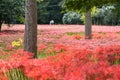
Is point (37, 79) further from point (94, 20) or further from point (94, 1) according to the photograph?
point (94, 20)

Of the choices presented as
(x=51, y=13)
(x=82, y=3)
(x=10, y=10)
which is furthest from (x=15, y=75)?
(x=51, y=13)

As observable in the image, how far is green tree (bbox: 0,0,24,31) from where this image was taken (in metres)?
27.4

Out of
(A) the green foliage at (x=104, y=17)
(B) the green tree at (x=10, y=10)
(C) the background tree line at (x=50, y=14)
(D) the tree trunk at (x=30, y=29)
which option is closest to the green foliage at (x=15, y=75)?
(D) the tree trunk at (x=30, y=29)

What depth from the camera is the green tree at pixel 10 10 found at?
27.4 m

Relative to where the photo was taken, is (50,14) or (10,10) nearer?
(10,10)

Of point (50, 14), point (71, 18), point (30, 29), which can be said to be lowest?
point (71, 18)

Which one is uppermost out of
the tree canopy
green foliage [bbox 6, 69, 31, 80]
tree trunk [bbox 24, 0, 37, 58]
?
the tree canopy

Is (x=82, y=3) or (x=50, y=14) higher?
(x=82, y=3)

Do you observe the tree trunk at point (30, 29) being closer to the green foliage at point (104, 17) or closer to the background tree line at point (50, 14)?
the background tree line at point (50, 14)

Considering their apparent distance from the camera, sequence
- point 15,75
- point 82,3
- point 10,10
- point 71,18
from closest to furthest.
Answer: point 15,75, point 82,3, point 10,10, point 71,18

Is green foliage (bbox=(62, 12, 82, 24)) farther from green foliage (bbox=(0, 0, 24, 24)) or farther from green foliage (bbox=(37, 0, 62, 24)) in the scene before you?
green foliage (bbox=(0, 0, 24, 24))

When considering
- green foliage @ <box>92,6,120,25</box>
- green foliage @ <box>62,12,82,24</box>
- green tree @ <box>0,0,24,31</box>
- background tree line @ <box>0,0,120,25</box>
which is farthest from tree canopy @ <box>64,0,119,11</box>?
green foliage @ <box>62,12,82,24</box>

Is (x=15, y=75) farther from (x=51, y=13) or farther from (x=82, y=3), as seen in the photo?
(x=51, y=13)

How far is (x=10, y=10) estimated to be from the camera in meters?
27.8
